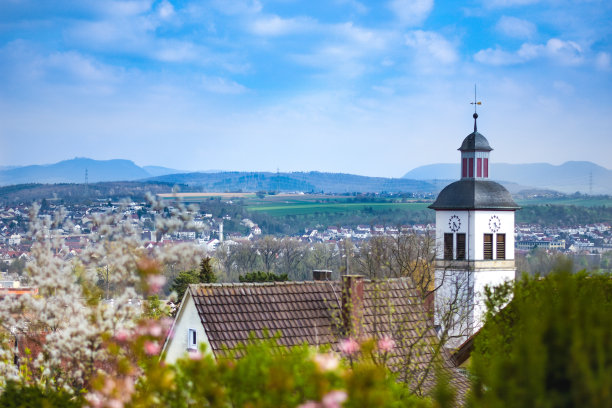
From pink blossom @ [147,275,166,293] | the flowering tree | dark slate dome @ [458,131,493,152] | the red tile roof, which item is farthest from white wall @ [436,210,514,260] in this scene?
pink blossom @ [147,275,166,293]

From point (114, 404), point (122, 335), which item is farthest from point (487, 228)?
A: point (114, 404)

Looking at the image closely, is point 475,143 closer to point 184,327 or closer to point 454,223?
point 454,223

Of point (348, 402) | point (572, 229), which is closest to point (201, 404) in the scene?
point (348, 402)

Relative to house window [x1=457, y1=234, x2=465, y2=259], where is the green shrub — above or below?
above

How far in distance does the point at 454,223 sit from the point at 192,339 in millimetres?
28569

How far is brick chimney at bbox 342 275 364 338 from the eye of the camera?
15.7 metres

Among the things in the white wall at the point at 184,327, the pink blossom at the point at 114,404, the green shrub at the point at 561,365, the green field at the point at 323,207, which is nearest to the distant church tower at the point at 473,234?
the white wall at the point at 184,327

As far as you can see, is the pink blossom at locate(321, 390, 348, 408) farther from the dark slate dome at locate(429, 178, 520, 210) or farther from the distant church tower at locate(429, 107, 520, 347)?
the dark slate dome at locate(429, 178, 520, 210)

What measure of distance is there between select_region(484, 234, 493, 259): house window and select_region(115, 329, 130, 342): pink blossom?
121ft

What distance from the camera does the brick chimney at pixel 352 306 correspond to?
616 inches

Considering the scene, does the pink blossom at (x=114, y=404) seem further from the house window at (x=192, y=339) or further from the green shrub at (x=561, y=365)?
the house window at (x=192, y=339)

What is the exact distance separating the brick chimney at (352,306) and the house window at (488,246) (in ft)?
90.7

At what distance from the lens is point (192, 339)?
1888 centimetres

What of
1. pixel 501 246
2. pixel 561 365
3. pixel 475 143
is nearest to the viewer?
pixel 561 365
